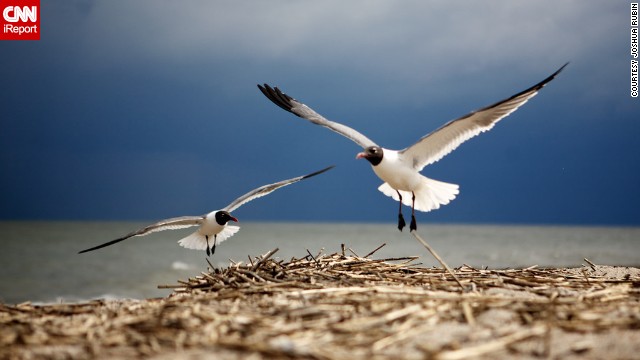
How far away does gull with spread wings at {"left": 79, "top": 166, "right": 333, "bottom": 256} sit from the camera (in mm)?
8484

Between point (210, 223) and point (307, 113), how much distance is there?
96.8 inches

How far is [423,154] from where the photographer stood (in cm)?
744

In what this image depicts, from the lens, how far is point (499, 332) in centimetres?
309

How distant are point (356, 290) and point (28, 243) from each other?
51480mm

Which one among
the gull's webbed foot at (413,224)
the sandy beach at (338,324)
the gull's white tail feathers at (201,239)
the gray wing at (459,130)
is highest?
the gray wing at (459,130)

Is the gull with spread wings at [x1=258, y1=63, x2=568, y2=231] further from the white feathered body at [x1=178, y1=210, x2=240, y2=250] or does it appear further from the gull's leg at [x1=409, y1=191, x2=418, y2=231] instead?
the white feathered body at [x1=178, y1=210, x2=240, y2=250]

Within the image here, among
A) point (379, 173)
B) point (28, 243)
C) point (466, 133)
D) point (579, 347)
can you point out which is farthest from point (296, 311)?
point (28, 243)

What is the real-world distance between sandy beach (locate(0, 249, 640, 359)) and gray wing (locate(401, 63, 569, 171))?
8.62ft

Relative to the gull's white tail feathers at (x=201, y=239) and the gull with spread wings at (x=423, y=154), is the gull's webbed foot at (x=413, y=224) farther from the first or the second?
the gull's white tail feathers at (x=201, y=239)

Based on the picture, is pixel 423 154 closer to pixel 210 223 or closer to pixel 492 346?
pixel 210 223

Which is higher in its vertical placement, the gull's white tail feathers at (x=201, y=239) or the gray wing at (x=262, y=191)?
the gray wing at (x=262, y=191)

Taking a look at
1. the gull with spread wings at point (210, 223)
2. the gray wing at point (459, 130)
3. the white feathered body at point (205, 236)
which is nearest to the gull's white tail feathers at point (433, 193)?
the gray wing at point (459, 130)

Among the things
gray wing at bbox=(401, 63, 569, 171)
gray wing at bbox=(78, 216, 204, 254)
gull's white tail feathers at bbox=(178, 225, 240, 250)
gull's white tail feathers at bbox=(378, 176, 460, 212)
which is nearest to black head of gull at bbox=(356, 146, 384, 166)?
gray wing at bbox=(401, 63, 569, 171)

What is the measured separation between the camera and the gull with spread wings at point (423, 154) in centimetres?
683
